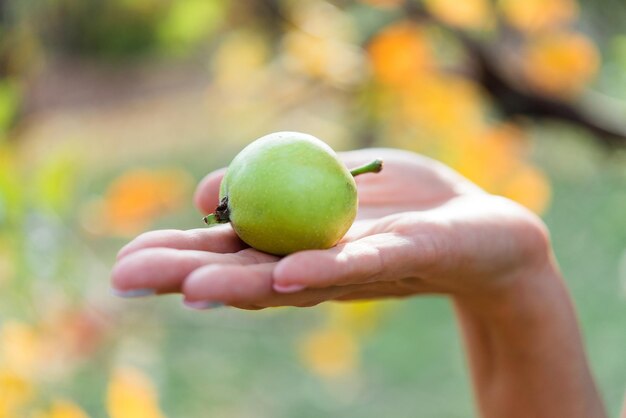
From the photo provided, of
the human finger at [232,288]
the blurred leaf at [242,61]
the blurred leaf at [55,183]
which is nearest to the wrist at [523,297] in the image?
the human finger at [232,288]

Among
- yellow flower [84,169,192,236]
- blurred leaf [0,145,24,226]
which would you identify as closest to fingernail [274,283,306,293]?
blurred leaf [0,145,24,226]

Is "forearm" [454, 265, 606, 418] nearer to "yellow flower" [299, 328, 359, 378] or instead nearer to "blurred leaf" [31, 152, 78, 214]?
"blurred leaf" [31, 152, 78, 214]

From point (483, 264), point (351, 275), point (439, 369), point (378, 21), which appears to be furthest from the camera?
point (439, 369)

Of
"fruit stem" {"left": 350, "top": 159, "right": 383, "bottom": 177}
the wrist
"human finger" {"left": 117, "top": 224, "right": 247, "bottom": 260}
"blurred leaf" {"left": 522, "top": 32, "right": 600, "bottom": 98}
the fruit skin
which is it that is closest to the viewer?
"human finger" {"left": 117, "top": 224, "right": 247, "bottom": 260}

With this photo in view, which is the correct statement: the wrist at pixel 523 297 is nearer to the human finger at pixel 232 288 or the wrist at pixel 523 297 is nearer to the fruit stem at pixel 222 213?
the fruit stem at pixel 222 213

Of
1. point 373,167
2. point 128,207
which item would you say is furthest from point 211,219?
point 128,207

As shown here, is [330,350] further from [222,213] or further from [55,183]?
[222,213]

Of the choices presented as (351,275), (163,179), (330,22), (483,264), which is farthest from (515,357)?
(330,22)

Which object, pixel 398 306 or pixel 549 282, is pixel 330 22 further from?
pixel 549 282
